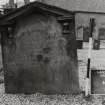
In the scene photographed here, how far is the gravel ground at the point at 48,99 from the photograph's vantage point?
696cm

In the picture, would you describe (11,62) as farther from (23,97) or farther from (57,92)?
(57,92)

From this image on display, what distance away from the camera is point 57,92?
7605 mm

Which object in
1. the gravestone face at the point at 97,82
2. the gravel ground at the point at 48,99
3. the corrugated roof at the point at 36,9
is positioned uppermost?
the corrugated roof at the point at 36,9

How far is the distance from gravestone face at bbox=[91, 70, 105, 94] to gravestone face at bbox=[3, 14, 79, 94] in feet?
1.81

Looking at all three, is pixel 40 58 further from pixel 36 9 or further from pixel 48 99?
pixel 36 9

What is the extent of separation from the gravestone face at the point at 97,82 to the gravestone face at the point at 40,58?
21.7 inches

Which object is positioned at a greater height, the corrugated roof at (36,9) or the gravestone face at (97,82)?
the corrugated roof at (36,9)

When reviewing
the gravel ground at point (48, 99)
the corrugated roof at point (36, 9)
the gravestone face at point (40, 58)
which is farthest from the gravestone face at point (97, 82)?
the corrugated roof at point (36, 9)

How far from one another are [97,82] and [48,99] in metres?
1.63

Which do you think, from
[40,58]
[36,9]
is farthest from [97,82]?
[36,9]

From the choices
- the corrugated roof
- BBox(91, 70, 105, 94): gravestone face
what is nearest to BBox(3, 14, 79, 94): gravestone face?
the corrugated roof

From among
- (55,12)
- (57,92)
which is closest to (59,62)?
(57,92)

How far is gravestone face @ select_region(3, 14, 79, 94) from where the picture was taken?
7309 mm

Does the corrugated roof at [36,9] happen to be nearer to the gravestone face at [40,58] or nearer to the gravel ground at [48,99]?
the gravestone face at [40,58]
